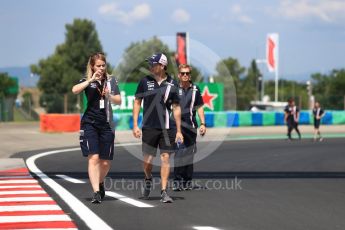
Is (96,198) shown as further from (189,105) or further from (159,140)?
(189,105)

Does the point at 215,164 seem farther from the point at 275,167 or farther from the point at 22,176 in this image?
the point at 22,176

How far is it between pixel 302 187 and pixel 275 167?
4.17 metres

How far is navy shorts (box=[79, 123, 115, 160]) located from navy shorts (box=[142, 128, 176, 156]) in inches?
18.1

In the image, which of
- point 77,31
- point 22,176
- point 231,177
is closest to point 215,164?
point 231,177

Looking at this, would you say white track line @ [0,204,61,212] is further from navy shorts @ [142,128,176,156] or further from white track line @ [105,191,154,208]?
navy shorts @ [142,128,176,156]

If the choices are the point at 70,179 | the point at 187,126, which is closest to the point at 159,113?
the point at 187,126

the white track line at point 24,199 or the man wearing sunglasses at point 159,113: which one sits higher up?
the man wearing sunglasses at point 159,113

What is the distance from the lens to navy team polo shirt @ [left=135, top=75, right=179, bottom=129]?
29.9 ft

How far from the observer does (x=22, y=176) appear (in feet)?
42.8

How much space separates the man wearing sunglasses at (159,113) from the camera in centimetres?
909

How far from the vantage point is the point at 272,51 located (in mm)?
62469

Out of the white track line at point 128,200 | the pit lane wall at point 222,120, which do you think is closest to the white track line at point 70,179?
the white track line at point 128,200

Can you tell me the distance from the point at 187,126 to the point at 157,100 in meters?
1.77

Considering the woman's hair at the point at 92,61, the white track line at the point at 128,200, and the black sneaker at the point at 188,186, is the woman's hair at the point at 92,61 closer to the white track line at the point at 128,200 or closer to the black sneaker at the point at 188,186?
the white track line at the point at 128,200
